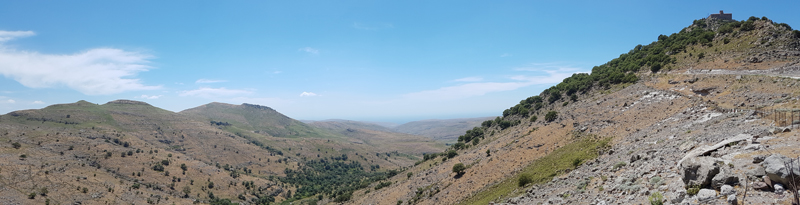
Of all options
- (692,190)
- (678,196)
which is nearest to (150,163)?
(678,196)

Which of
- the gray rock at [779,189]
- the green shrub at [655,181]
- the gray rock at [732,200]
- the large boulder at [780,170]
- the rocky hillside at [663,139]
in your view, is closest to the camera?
the large boulder at [780,170]

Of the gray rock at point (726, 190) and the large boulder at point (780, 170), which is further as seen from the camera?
the gray rock at point (726, 190)

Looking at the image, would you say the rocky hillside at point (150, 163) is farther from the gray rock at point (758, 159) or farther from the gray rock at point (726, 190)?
the gray rock at point (758, 159)

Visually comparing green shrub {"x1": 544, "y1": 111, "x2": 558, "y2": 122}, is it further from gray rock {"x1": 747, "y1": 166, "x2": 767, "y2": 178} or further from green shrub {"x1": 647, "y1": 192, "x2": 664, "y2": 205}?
gray rock {"x1": 747, "y1": 166, "x2": 767, "y2": 178}

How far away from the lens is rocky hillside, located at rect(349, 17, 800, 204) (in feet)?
36.2

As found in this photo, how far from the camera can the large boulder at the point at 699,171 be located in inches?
409

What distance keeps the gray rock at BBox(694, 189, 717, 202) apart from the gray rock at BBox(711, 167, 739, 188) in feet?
1.15

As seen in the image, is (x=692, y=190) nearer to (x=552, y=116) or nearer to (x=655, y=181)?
(x=655, y=181)

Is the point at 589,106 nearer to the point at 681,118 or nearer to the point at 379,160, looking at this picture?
the point at 681,118

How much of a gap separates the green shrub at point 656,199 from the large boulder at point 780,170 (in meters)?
2.81

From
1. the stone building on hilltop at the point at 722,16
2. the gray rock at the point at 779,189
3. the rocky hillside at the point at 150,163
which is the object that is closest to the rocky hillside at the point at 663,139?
the gray rock at the point at 779,189

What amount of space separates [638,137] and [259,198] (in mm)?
87725

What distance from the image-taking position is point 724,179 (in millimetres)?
10055

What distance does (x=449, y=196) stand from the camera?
3262cm
